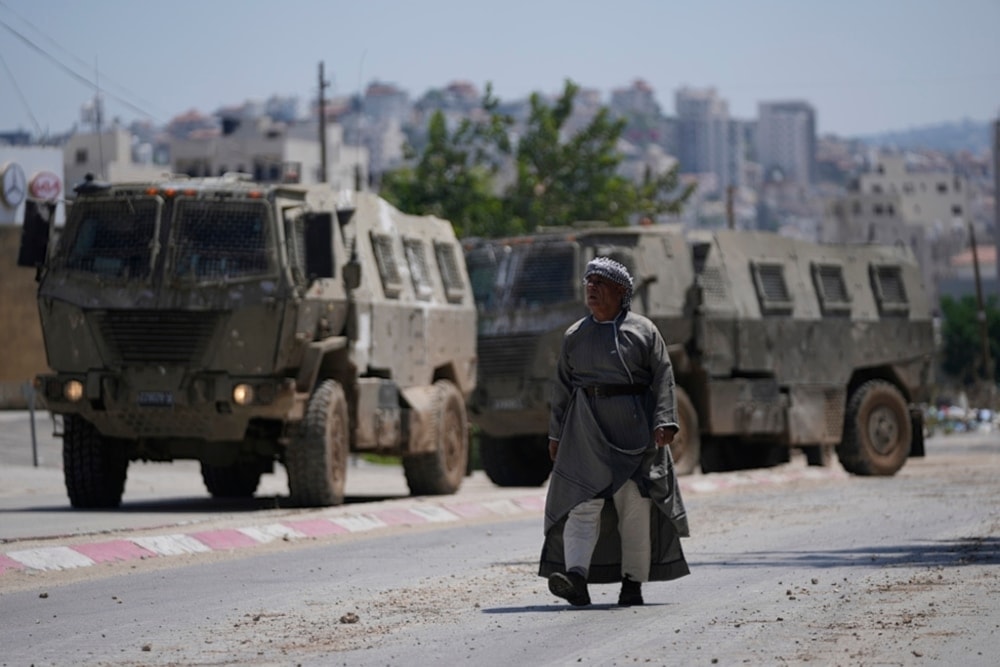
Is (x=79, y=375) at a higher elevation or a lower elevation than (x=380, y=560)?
higher

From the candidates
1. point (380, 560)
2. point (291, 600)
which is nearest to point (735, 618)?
point (291, 600)

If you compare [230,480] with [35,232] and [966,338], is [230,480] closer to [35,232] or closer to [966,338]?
[35,232]

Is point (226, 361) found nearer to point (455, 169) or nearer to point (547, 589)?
point (547, 589)

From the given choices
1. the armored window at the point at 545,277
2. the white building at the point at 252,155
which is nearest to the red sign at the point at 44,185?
the armored window at the point at 545,277

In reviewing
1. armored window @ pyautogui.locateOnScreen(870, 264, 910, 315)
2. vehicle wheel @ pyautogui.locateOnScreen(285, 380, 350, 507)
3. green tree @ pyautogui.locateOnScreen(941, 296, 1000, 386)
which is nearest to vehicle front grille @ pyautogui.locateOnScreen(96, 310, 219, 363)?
vehicle wheel @ pyautogui.locateOnScreen(285, 380, 350, 507)

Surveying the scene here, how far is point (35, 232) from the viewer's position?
64.0ft

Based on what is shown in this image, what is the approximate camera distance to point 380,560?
14422 millimetres

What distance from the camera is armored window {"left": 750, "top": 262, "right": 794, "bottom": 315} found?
27625 millimetres

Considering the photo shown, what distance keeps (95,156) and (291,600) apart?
111 metres

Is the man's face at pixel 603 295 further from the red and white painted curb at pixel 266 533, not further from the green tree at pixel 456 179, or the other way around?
the green tree at pixel 456 179

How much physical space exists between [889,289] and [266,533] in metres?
14.7

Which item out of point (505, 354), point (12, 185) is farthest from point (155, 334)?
point (12, 185)

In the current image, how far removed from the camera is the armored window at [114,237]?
19.5 meters

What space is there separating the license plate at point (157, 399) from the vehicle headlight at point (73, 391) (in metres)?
0.64
